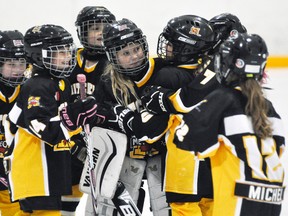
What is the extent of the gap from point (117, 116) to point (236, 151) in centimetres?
76

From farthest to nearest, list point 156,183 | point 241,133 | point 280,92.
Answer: point 280,92 → point 156,183 → point 241,133

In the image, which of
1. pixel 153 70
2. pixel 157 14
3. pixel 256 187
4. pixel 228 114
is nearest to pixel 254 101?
pixel 228 114

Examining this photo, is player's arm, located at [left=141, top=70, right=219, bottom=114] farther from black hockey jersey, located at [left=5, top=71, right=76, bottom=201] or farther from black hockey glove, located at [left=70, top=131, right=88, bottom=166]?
black hockey glove, located at [left=70, top=131, right=88, bottom=166]

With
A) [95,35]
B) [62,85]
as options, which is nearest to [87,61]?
[95,35]

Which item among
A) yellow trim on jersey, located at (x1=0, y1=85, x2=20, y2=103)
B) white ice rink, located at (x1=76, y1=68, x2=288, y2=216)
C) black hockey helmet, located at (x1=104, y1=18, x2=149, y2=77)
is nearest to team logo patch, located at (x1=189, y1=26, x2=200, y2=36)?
black hockey helmet, located at (x1=104, y1=18, x2=149, y2=77)

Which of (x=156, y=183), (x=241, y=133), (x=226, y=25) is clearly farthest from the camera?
(x=226, y=25)

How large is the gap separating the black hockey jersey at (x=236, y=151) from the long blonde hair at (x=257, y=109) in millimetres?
20

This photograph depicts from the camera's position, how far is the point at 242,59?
2344 mm

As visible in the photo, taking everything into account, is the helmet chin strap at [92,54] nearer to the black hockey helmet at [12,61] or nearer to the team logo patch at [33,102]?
the black hockey helmet at [12,61]

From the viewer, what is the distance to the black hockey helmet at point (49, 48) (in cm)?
292

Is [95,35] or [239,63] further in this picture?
[95,35]

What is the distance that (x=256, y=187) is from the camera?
235 centimetres

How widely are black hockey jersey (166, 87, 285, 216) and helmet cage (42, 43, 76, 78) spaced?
0.77 meters

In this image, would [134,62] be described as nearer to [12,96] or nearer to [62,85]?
[62,85]
